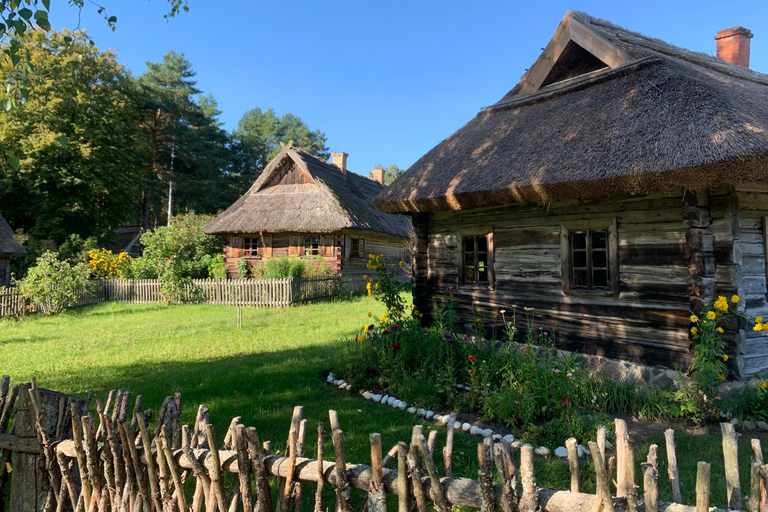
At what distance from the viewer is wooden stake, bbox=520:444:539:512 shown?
179cm

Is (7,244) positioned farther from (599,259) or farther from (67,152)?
(599,259)

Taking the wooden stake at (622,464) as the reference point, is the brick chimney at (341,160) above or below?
above

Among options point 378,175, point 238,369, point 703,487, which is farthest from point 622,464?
point 378,175

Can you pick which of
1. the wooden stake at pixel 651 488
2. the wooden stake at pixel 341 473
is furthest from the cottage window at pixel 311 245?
the wooden stake at pixel 651 488

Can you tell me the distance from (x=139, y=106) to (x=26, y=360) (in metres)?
27.8

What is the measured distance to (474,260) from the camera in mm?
7922

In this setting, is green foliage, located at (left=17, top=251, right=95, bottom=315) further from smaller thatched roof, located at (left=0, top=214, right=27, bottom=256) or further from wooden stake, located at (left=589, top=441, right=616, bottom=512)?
wooden stake, located at (left=589, top=441, right=616, bottom=512)

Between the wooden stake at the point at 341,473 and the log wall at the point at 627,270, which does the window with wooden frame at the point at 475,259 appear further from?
the wooden stake at the point at 341,473

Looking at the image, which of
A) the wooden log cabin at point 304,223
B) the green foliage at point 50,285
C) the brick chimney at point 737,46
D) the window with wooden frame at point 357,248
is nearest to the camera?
the brick chimney at point 737,46

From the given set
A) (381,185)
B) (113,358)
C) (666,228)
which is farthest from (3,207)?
(666,228)

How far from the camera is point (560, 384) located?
480cm

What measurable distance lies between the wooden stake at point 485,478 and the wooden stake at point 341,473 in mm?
603

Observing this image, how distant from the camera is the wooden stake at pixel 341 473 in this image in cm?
204

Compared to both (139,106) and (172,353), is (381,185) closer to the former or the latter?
(139,106)
